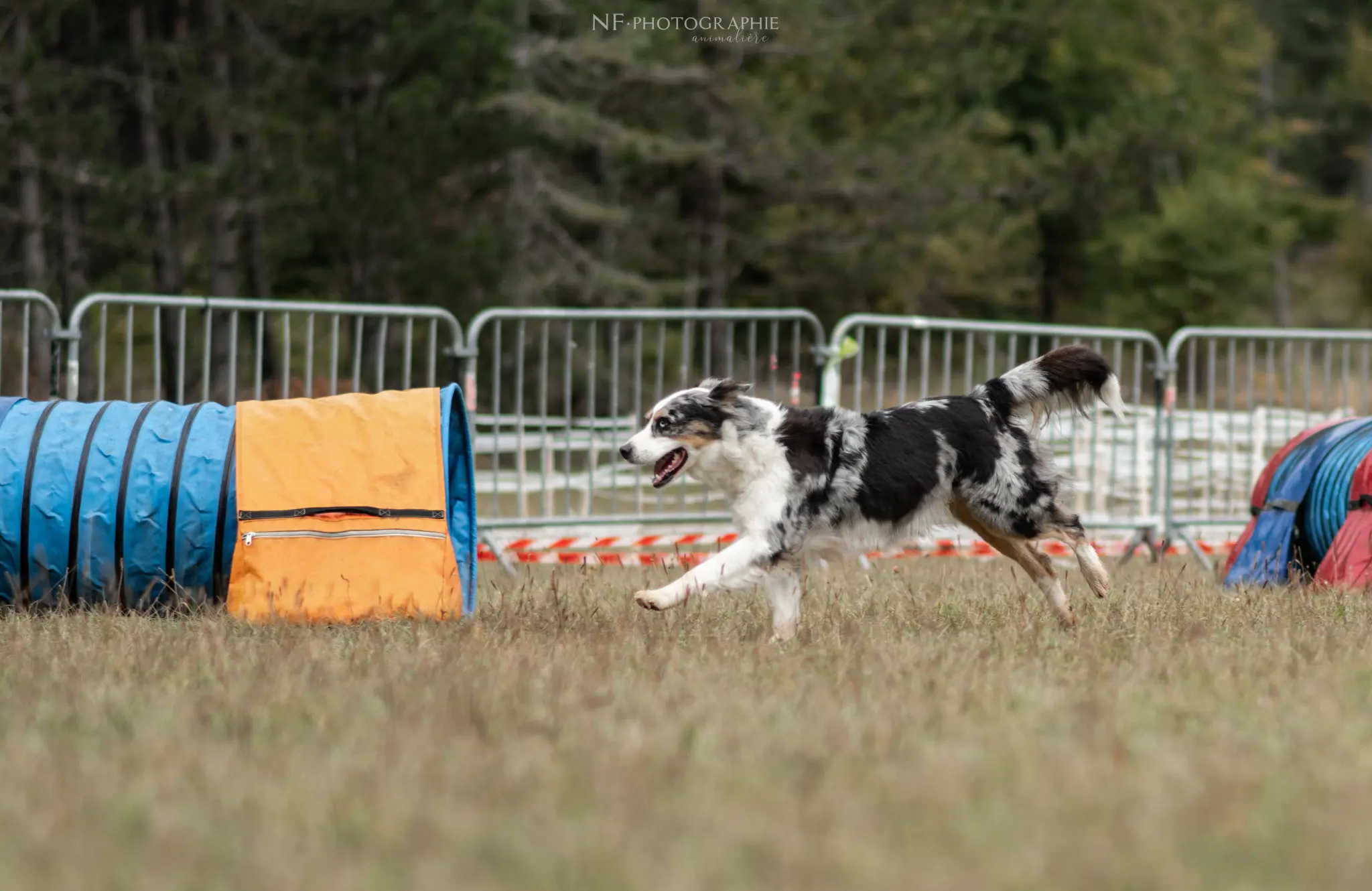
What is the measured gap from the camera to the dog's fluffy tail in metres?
6.93

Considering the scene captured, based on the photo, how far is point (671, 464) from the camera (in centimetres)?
645

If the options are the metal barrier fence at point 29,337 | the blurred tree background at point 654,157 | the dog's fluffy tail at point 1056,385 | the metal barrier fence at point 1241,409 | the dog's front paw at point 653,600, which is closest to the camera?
the dog's front paw at point 653,600

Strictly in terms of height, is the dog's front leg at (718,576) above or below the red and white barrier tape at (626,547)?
above

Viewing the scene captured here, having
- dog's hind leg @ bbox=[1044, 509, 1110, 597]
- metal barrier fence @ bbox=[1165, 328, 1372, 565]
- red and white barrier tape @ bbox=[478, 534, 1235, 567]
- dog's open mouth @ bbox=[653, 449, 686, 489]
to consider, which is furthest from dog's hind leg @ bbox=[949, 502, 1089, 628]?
metal barrier fence @ bbox=[1165, 328, 1372, 565]

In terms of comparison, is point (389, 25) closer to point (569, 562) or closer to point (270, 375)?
point (270, 375)

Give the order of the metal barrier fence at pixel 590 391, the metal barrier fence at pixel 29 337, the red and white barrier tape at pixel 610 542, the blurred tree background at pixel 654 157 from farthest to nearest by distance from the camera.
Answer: the blurred tree background at pixel 654 157
the metal barrier fence at pixel 590 391
the red and white barrier tape at pixel 610 542
the metal barrier fence at pixel 29 337

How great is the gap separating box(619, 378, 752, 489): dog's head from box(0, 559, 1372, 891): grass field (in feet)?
2.08

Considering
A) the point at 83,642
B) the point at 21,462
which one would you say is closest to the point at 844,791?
the point at 83,642

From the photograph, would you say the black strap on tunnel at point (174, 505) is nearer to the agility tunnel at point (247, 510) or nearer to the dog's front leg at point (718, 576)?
the agility tunnel at point (247, 510)

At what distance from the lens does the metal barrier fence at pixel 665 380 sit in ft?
35.5

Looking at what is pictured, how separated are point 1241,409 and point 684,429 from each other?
9.76 metres

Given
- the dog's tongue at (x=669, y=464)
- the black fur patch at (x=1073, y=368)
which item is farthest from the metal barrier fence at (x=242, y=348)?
the black fur patch at (x=1073, y=368)

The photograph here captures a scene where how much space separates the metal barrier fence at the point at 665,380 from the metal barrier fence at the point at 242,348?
0.04 m

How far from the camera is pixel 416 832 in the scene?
10.6ft
